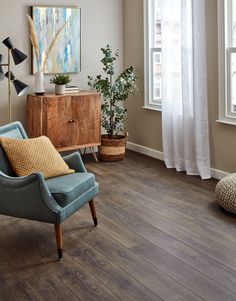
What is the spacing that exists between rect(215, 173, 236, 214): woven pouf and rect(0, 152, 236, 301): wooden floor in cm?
8

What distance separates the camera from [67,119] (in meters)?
5.19

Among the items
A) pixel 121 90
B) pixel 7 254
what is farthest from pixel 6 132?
pixel 121 90

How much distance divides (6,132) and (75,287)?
1.41 meters

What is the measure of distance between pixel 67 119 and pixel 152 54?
1392mm

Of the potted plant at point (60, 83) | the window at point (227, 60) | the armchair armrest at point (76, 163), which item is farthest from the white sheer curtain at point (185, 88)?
the armchair armrest at point (76, 163)

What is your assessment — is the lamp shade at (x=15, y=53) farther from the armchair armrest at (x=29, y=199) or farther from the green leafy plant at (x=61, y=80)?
the armchair armrest at (x=29, y=199)

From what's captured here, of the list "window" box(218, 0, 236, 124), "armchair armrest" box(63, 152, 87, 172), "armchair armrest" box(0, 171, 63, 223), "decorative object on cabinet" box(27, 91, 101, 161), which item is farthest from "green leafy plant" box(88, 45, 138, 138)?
"armchair armrest" box(0, 171, 63, 223)

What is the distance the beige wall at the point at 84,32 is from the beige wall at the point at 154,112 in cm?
17

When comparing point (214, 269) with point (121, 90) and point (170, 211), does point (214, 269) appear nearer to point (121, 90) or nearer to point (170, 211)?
point (170, 211)

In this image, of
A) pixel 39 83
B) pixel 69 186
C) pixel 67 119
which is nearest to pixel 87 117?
pixel 67 119

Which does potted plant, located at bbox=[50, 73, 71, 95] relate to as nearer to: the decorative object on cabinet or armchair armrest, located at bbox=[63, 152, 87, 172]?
the decorative object on cabinet

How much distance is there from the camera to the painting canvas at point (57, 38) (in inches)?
209

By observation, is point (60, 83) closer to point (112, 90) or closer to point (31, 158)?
point (112, 90)

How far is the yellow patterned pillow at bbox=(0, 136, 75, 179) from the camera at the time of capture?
3156 millimetres
